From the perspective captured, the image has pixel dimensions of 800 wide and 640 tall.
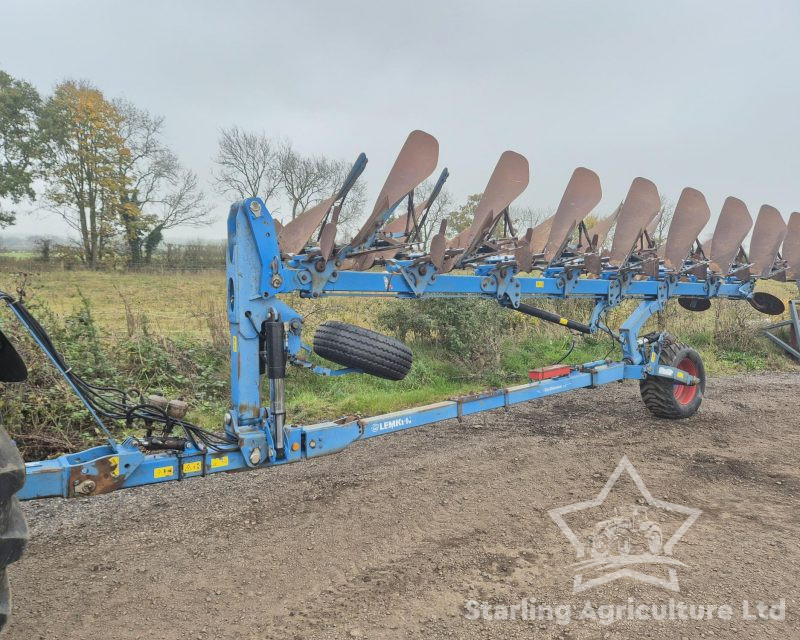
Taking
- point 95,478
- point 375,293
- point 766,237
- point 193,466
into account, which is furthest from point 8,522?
point 766,237

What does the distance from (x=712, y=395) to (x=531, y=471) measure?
4.46 meters

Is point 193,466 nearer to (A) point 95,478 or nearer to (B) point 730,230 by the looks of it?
(A) point 95,478

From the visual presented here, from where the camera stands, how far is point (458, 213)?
15.4 m

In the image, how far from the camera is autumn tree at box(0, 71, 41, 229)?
2708 centimetres

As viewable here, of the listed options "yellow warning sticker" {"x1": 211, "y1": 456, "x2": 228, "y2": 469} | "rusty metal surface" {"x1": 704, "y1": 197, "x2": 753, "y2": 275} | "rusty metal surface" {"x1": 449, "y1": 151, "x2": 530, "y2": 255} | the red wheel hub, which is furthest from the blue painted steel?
"rusty metal surface" {"x1": 704, "y1": 197, "x2": 753, "y2": 275}

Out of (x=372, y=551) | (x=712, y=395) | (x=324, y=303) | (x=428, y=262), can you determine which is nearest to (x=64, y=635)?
(x=372, y=551)

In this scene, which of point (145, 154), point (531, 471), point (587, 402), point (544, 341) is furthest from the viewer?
point (145, 154)

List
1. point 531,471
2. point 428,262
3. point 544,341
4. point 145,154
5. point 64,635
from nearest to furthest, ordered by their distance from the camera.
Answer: point 64,635 → point 428,262 → point 531,471 → point 544,341 → point 145,154

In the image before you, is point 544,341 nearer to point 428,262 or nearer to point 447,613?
point 428,262

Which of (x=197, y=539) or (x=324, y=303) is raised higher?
(x=324, y=303)

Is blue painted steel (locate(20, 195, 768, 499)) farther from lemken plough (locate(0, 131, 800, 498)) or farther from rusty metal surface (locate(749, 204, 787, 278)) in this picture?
rusty metal surface (locate(749, 204, 787, 278))

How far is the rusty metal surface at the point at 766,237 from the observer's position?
6953 mm

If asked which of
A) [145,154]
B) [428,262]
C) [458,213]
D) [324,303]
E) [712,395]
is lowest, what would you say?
[712,395]

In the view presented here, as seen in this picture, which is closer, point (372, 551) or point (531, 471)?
point (372, 551)
